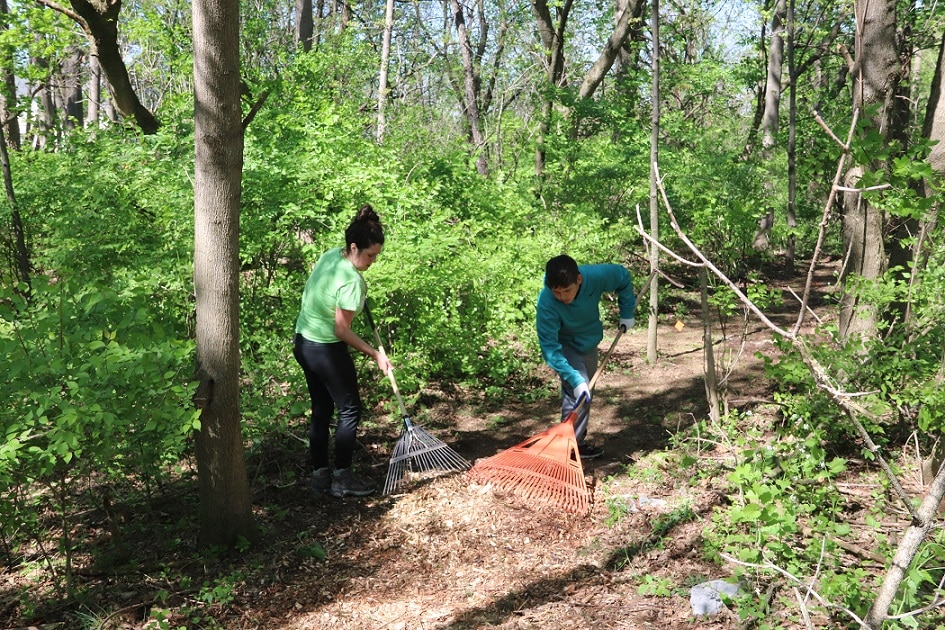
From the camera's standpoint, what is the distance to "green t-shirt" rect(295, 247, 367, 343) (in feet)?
14.1

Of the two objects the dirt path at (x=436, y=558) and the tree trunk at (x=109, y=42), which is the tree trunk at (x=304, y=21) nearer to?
the tree trunk at (x=109, y=42)

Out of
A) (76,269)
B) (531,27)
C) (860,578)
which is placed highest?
(531,27)

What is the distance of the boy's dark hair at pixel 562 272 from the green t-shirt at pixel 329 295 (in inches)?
46.7

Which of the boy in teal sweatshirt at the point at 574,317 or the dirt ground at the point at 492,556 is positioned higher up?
the boy in teal sweatshirt at the point at 574,317

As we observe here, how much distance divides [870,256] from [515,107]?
20.6 meters

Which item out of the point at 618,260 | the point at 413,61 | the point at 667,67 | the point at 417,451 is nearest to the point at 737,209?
the point at 417,451

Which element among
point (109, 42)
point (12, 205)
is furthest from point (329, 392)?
point (109, 42)

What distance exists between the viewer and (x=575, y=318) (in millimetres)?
4902

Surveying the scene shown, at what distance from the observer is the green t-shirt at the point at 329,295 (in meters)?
4.29

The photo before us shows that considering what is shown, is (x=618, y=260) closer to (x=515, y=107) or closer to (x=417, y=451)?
(x=417, y=451)

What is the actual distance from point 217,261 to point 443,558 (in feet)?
6.89

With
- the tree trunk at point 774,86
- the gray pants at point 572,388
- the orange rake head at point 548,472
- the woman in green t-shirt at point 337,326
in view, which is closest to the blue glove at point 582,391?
the orange rake head at point 548,472

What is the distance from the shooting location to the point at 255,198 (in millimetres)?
5578

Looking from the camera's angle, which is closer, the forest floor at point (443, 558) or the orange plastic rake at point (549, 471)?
the forest floor at point (443, 558)
